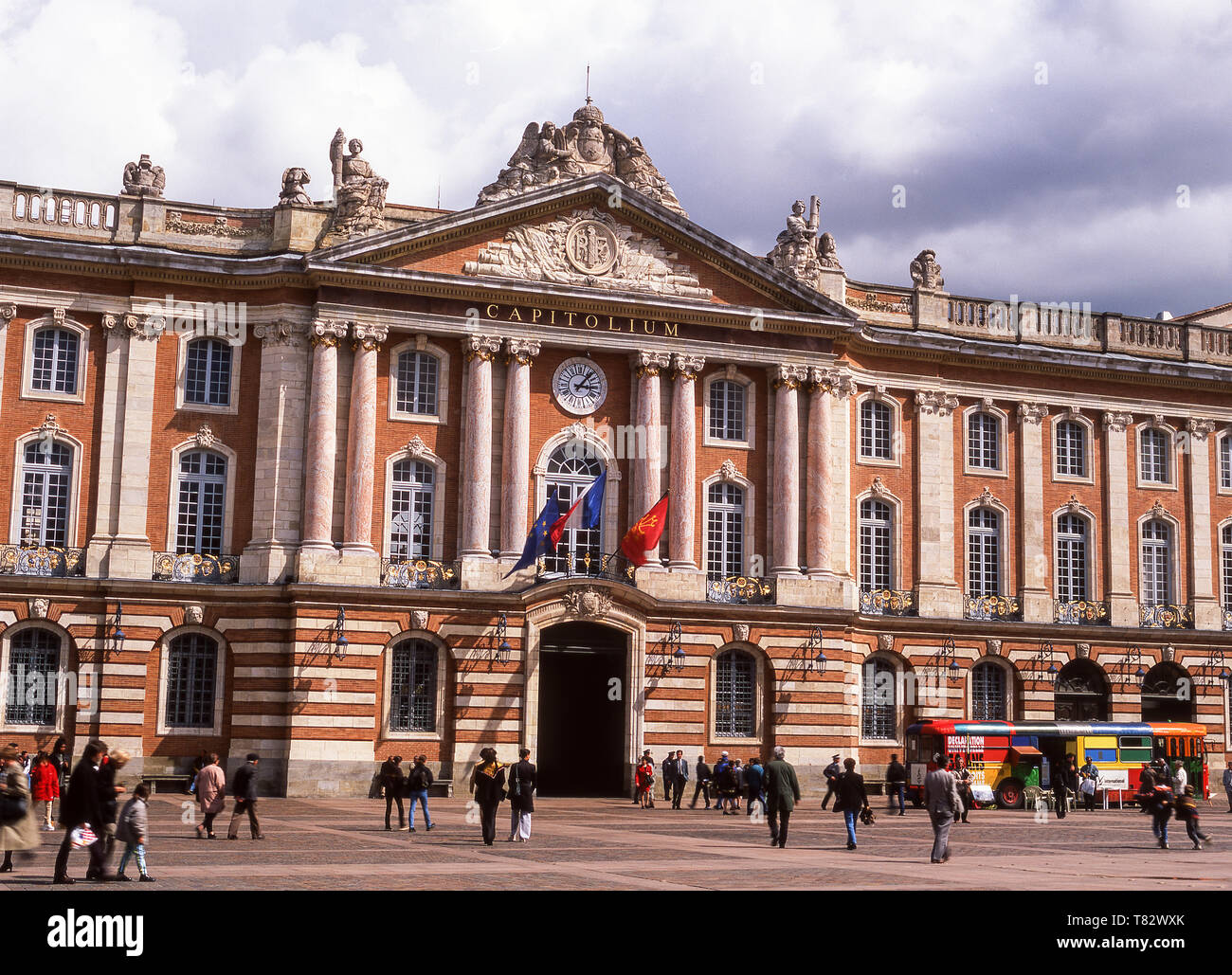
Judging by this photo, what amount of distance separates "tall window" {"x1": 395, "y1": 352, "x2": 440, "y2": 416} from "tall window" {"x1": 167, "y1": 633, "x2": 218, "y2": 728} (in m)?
9.13

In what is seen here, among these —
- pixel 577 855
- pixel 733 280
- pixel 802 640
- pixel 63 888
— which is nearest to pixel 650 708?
pixel 802 640

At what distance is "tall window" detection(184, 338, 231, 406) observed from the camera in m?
46.2

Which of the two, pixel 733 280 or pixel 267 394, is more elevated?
pixel 733 280

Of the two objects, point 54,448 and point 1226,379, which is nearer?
point 54,448

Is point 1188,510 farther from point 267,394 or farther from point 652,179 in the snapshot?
point 267,394

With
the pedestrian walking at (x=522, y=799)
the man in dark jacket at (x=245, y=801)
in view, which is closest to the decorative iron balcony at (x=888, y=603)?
the pedestrian walking at (x=522, y=799)

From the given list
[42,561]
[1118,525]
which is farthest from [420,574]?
[1118,525]

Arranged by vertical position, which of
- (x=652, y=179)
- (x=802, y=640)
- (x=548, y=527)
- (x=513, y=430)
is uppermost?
(x=652, y=179)

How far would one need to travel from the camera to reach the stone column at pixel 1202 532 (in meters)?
55.4

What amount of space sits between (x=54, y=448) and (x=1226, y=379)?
40316 millimetres

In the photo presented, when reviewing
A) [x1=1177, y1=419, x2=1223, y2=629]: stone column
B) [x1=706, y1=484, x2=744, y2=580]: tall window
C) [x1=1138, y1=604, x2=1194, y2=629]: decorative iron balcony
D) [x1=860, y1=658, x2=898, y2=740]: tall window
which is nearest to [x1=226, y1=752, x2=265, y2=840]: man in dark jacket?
[x1=706, y1=484, x2=744, y2=580]: tall window

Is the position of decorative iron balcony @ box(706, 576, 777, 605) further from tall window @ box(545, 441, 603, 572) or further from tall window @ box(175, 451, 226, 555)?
tall window @ box(175, 451, 226, 555)

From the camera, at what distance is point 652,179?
4953 cm

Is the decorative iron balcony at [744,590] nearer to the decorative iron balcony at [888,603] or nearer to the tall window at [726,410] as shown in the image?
the decorative iron balcony at [888,603]
